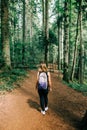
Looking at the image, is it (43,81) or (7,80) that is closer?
(43,81)

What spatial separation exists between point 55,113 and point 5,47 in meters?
7.19

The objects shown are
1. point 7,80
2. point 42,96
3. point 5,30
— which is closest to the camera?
point 42,96

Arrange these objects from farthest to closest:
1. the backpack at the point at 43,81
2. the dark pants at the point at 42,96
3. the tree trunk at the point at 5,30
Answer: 1. the tree trunk at the point at 5,30
2. the dark pants at the point at 42,96
3. the backpack at the point at 43,81

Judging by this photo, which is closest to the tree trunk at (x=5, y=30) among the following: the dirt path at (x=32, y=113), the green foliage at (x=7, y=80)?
the green foliage at (x=7, y=80)

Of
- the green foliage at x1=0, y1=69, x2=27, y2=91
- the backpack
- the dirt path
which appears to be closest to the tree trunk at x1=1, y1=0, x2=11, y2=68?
the green foliage at x1=0, y1=69, x2=27, y2=91

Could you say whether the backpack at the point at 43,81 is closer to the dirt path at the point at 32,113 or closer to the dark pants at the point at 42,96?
the dark pants at the point at 42,96

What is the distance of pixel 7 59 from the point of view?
1698 centimetres

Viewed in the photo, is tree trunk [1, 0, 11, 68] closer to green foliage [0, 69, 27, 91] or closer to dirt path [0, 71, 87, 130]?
green foliage [0, 69, 27, 91]

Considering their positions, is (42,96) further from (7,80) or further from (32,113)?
(7,80)

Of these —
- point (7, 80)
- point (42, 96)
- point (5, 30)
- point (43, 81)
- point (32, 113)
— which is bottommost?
point (32, 113)

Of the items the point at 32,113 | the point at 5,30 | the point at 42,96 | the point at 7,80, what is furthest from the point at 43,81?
→ the point at 5,30

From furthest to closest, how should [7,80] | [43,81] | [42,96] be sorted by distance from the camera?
1. [7,80]
2. [42,96]
3. [43,81]

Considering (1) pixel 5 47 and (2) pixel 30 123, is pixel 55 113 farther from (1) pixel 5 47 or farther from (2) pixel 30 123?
(1) pixel 5 47

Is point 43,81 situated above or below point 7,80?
above
